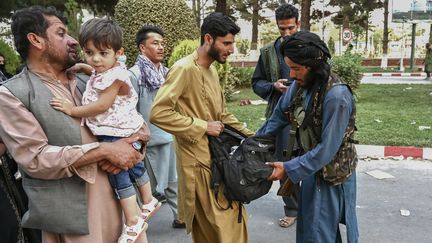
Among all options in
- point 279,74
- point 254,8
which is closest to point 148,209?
point 279,74

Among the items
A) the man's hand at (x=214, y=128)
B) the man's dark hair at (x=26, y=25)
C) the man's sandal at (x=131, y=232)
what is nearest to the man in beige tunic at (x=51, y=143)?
the man's dark hair at (x=26, y=25)

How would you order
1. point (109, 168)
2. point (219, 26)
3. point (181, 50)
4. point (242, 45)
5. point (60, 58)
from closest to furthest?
1. point (60, 58)
2. point (109, 168)
3. point (219, 26)
4. point (181, 50)
5. point (242, 45)

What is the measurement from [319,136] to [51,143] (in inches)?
54.3

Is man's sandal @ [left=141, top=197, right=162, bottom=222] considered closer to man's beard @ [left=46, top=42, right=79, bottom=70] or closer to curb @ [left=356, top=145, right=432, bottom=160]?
man's beard @ [left=46, top=42, right=79, bottom=70]

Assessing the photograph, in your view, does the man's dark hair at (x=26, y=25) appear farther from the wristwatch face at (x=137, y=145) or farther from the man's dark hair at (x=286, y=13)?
the man's dark hair at (x=286, y=13)

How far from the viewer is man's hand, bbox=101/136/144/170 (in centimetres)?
199

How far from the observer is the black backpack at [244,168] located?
2457 millimetres

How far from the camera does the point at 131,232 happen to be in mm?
2232

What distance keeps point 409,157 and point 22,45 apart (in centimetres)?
550

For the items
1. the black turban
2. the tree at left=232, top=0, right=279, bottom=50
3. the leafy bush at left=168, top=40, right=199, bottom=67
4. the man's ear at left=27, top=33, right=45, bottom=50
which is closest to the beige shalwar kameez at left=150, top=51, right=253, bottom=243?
the black turban

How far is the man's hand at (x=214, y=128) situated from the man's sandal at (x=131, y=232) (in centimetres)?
68

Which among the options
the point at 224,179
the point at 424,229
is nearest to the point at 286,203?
the point at 424,229

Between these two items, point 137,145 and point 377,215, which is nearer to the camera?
point 137,145

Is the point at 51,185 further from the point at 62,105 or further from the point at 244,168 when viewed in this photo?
the point at 244,168
